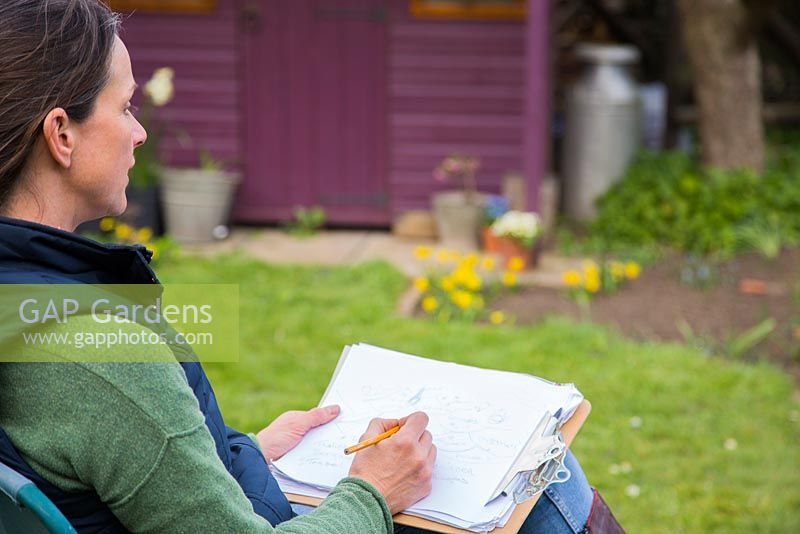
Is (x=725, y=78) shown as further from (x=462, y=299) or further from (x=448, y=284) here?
(x=462, y=299)

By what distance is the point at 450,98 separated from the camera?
23.0 feet

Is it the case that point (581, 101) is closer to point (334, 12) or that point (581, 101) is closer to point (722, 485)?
point (334, 12)

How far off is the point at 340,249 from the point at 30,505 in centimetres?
543

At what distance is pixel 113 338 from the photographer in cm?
130

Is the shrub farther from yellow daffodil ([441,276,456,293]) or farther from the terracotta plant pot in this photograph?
yellow daffodil ([441,276,456,293])

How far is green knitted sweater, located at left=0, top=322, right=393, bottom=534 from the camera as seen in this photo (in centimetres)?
128

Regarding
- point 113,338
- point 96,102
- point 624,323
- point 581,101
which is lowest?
point 624,323

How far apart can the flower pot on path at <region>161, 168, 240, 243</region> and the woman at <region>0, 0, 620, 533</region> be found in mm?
5233

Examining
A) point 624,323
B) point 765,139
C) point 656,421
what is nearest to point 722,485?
point 656,421

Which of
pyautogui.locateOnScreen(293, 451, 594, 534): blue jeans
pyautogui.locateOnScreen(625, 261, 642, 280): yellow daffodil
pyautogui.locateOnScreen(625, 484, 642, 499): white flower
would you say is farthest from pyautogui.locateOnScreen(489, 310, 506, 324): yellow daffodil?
pyautogui.locateOnScreen(293, 451, 594, 534): blue jeans

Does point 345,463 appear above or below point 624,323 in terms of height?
above

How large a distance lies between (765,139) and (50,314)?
7.77 meters

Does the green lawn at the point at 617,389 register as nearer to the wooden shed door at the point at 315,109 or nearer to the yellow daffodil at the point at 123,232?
the yellow daffodil at the point at 123,232

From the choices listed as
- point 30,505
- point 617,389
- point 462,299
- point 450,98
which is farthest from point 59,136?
point 450,98
